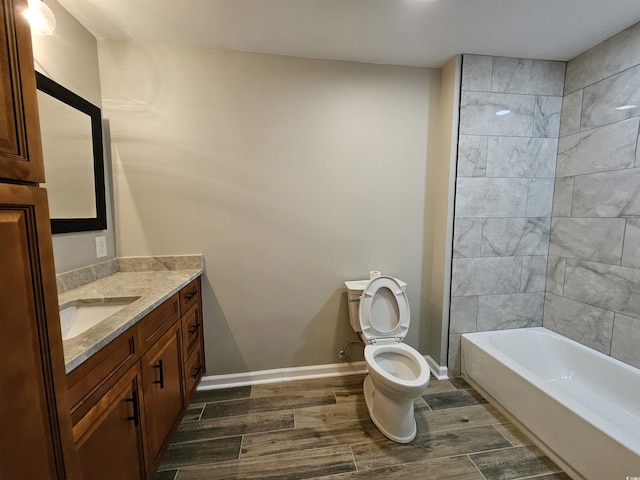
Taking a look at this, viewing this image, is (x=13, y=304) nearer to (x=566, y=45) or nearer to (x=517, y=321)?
(x=517, y=321)

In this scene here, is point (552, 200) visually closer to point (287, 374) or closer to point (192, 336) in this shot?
point (287, 374)

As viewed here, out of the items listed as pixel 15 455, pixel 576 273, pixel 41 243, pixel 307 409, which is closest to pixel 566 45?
pixel 576 273

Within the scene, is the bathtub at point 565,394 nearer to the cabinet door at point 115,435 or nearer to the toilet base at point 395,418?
the toilet base at point 395,418

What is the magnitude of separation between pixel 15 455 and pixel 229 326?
149 cm

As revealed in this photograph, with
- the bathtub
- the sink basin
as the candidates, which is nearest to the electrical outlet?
the sink basin

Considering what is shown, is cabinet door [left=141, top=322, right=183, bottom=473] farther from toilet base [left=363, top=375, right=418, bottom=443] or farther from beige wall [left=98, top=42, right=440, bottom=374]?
toilet base [left=363, top=375, right=418, bottom=443]

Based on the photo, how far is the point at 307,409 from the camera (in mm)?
1824

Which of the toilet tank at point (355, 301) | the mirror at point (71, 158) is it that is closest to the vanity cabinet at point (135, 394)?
the mirror at point (71, 158)

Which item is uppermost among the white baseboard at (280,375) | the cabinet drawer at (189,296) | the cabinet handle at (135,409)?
the cabinet drawer at (189,296)

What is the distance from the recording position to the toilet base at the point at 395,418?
1.55m

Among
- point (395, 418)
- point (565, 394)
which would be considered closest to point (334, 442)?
point (395, 418)

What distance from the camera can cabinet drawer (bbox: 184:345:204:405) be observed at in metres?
1.68

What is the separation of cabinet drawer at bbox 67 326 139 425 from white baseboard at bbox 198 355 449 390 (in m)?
1.11

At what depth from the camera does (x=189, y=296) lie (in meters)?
1.74
